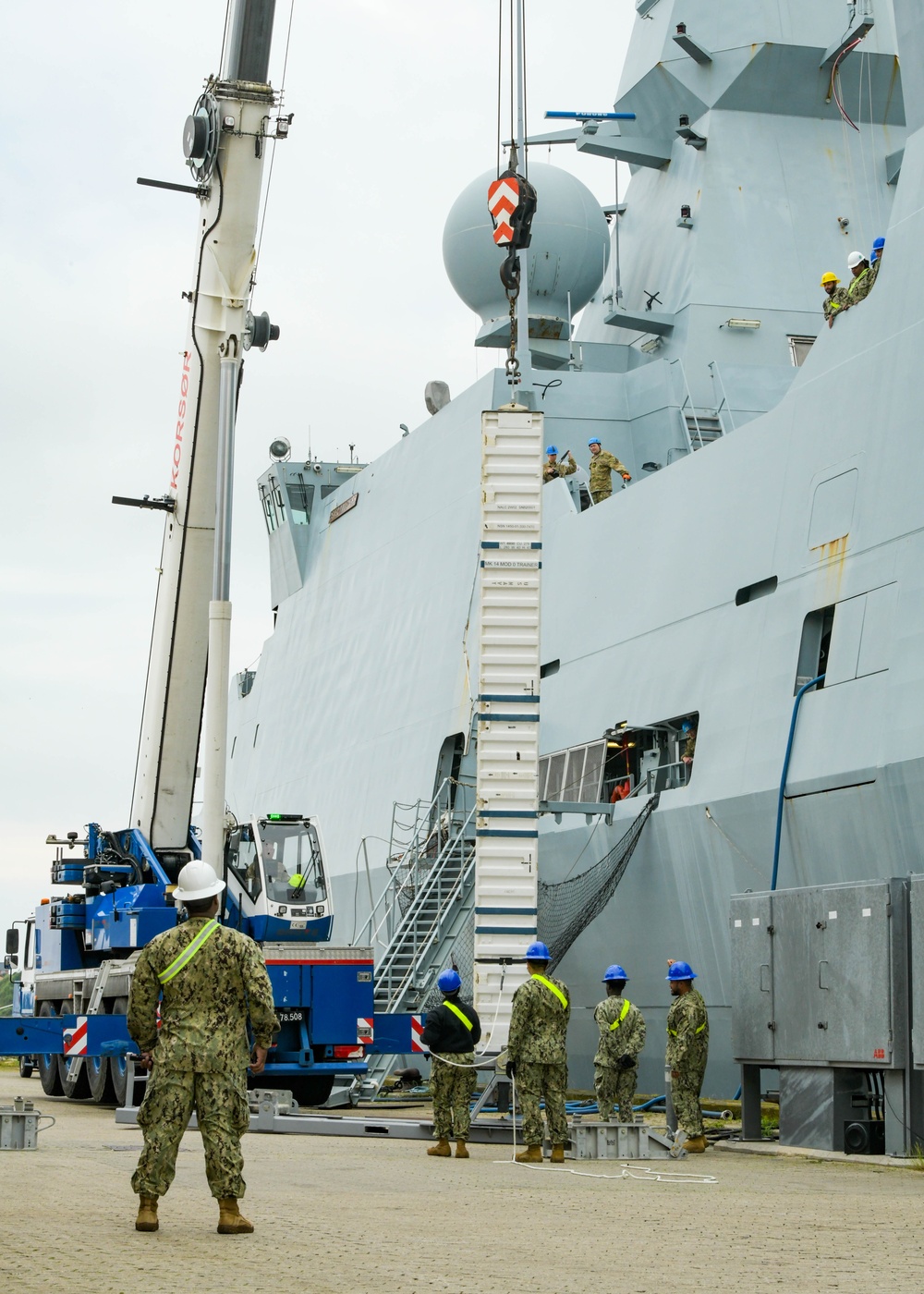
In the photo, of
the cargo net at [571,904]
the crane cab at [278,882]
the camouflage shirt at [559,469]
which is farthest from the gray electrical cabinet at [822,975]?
the camouflage shirt at [559,469]

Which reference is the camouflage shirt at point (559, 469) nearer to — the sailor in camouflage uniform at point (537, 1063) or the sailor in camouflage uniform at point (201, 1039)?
the sailor in camouflage uniform at point (537, 1063)

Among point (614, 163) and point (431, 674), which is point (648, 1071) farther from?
point (614, 163)

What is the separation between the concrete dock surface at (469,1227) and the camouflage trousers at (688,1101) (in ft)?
1.55

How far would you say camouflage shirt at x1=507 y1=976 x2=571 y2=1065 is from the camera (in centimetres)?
1009

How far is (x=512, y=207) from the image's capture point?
15781 mm

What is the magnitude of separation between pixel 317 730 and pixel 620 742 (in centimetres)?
1019

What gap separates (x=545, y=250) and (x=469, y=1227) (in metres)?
16.6

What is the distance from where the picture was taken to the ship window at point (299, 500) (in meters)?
27.6

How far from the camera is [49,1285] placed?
16.2ft

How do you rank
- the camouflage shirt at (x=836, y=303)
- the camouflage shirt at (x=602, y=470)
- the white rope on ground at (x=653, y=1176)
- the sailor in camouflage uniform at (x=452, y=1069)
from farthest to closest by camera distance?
the camouflage shirt at (x=602, y=470) → the camouflage shirt at (x=836, y=303) → the sailor in camouflage uniform at (x=452, y=1069) → the white rope on ground at (x=653, y=1176)

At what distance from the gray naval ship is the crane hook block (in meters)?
2.74

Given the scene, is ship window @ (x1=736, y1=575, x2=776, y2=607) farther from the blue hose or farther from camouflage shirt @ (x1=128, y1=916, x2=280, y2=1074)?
camouflage shirt @ (x1=128, y1=916, x2=280, y2=1074)

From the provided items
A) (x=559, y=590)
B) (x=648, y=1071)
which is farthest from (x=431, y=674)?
(x=648, y=1071)

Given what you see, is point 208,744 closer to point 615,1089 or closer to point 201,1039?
point 615,1089
